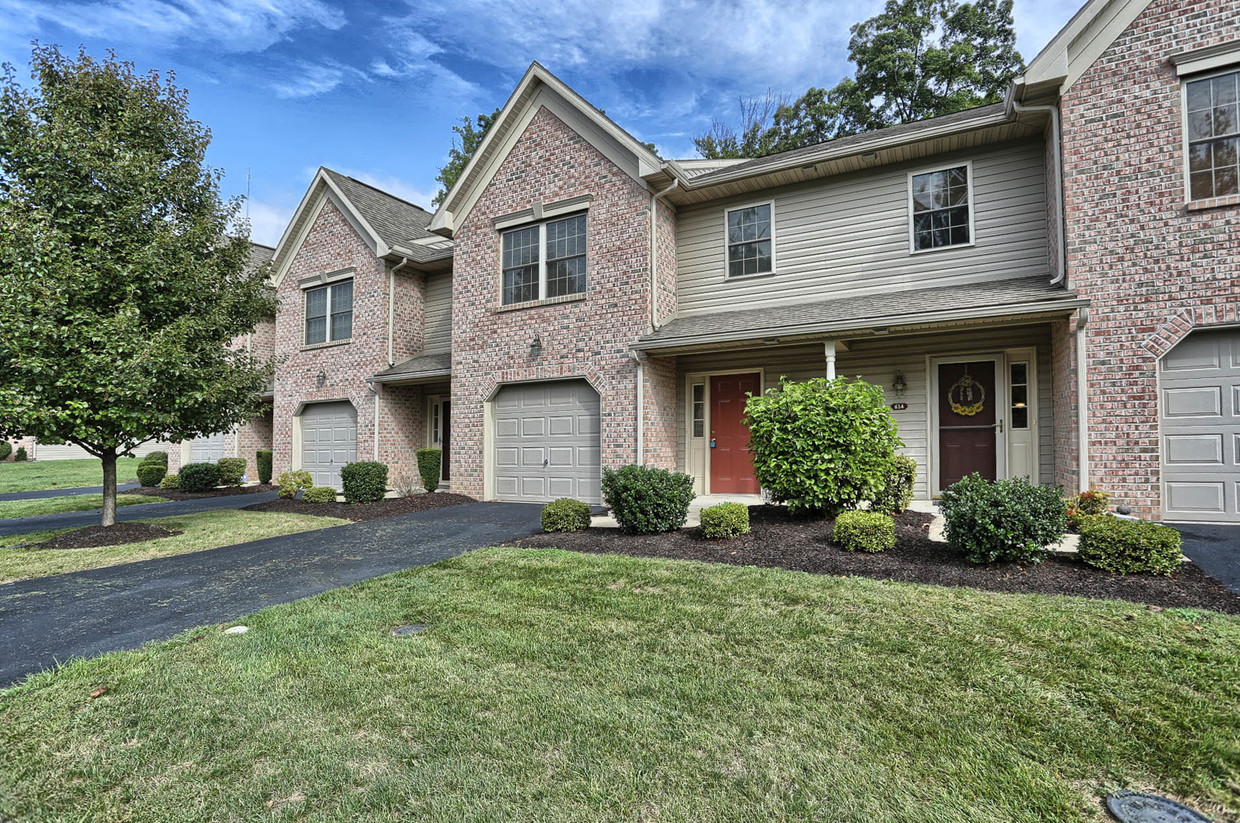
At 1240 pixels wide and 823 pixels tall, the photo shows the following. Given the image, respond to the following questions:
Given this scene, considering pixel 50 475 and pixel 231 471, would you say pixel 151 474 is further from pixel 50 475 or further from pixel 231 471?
pixel 50 475

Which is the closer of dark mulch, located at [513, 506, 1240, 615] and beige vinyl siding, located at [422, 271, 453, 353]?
dark mulch, located at [513, 506, 1240, 615]

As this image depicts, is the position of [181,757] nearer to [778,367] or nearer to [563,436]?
[563,436]

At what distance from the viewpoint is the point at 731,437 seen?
11.2m

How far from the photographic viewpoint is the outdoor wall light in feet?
→ 32.2

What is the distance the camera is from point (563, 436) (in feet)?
37.8

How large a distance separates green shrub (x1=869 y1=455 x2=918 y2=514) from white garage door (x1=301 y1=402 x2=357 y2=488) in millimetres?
12097

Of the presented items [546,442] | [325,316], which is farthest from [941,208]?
[325,316]

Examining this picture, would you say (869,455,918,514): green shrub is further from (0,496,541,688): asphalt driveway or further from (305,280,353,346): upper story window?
(305,280,353,346): upper story window

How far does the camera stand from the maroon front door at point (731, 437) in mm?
11062

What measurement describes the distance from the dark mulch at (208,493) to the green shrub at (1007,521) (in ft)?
53.0

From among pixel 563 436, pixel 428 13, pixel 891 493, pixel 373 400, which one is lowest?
pixel 891 493

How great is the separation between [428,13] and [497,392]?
731 cm

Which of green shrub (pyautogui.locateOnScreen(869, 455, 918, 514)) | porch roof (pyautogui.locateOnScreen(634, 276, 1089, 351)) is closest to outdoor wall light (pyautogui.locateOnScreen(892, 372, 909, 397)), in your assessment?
porch roof (pyautogui.locateOnScreen(634, 276, 1089, 351))

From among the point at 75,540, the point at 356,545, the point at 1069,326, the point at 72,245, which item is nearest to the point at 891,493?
the point at 1069,326
